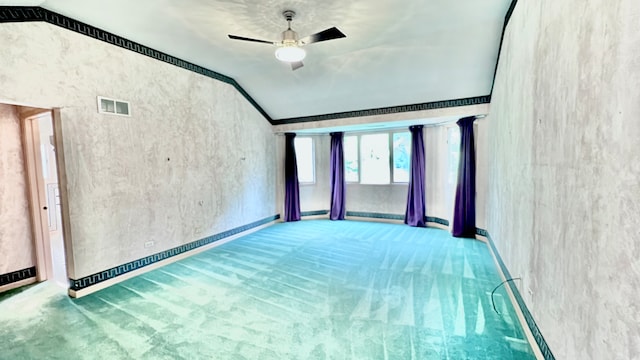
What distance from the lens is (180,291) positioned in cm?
318

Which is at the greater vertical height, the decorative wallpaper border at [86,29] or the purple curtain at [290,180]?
the decorative wallpaper border at [86,29]

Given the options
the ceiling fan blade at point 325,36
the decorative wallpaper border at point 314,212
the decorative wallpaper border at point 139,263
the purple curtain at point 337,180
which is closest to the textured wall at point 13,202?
the decorative wallpaper border at point 139,263

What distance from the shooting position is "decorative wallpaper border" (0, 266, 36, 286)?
3.25 metres

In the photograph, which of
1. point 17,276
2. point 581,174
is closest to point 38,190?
point 17,276

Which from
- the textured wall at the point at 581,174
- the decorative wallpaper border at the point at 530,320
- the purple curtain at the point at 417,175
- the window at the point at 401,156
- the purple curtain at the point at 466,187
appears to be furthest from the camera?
the window at the point at 401,156

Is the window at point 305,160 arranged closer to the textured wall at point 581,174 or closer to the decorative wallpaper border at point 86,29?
the decorative wallpaper border at point 86,29

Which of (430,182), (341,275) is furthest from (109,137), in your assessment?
(430,182)

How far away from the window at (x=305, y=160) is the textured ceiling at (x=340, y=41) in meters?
1.88

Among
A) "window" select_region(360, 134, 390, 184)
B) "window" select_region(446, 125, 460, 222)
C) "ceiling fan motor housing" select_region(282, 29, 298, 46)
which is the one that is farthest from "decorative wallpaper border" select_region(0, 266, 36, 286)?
"window" select_region(446, 125, 460, 222)

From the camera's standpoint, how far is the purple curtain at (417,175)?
19.5ft

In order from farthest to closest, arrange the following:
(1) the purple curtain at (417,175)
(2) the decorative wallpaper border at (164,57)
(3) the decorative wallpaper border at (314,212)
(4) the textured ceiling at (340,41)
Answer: (3) the decorative wallpaper border at (314,212), (1) the purple curtain at (417,175), (4) the textured ceiling at (340,41), (2) the decorative wallpaper border at (164,57)

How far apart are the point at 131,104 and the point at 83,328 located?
261 centimetres

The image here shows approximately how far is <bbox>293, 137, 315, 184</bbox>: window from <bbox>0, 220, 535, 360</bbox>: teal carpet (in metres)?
3.28

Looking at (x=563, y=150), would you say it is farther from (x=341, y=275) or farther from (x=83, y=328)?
(x=83, y=328)
